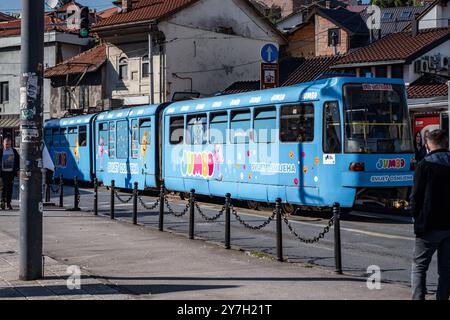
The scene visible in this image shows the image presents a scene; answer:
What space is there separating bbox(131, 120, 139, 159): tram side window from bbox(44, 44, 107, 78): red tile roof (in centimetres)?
2197

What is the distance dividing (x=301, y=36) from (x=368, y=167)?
156 ft

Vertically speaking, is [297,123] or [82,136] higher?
[82,136]

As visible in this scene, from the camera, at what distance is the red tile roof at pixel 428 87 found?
102 feet

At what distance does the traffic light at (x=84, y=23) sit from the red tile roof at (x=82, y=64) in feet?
71.5

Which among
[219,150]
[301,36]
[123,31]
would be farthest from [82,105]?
[219,150]

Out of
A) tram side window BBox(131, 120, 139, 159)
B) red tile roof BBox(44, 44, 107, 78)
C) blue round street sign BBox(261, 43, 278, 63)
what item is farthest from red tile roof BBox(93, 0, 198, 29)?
tram side window BBox(131, 120, 139, 159)

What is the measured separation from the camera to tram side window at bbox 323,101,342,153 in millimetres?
15873

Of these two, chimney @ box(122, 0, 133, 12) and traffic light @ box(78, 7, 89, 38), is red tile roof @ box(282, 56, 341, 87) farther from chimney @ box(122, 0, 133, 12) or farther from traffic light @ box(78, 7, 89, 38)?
traffic light @ box(78, 7, 89, 38)

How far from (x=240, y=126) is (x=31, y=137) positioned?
33.5 ft

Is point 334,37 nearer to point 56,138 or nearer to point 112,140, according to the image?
point 56,138

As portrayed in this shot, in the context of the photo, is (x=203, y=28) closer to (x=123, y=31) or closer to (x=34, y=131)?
(x=123, y=31)

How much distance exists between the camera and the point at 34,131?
360 inches

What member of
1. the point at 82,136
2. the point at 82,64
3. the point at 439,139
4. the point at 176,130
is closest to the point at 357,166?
the point at 176,130

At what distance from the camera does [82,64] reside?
47.8 metres
